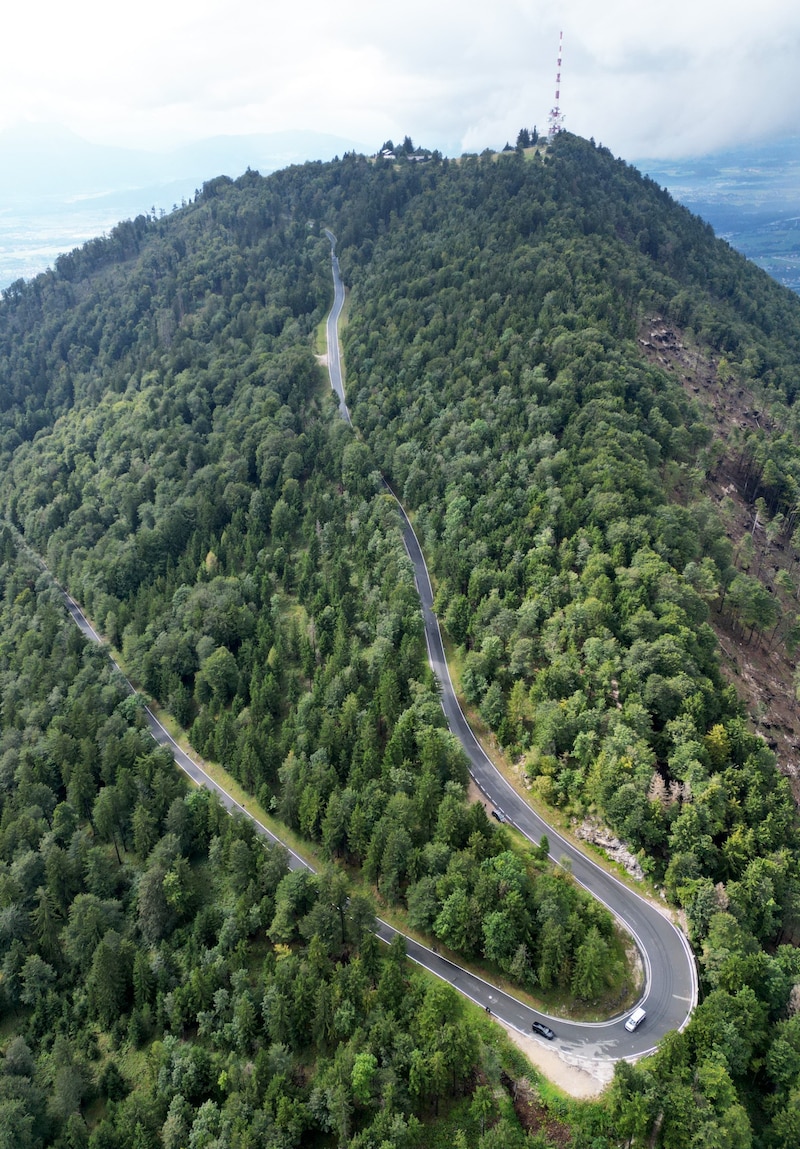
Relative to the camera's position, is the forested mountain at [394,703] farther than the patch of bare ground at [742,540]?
No

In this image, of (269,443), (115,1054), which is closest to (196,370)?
(269,443)

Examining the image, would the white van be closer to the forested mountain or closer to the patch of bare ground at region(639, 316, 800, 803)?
the forested mountain

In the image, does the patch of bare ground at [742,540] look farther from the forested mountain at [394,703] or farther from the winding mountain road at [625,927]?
the winding mountain road at [625,927]

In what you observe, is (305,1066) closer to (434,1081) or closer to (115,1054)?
(434,1081)

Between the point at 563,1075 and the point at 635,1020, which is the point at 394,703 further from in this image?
the point at 563,1075

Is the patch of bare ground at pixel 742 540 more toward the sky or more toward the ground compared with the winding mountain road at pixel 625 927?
more toward the sky

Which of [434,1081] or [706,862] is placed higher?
[706,862]

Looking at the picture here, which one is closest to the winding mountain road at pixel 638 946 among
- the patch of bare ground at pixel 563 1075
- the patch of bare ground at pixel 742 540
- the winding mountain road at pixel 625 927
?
the winding mountain road at pixel 625 927
